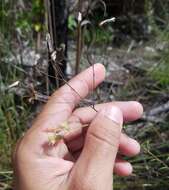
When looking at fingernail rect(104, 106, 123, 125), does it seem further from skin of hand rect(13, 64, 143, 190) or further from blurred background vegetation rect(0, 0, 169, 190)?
blurred background vegetation rect(0, 0, 169, 190)

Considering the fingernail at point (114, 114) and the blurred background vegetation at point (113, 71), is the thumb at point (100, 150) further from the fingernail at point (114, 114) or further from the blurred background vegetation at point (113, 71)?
the blurred background vegetation at point (113, 71)

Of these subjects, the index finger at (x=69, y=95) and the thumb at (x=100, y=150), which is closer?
the thumb at (x=100, y=150)

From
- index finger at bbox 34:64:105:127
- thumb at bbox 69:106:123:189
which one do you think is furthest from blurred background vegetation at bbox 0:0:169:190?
thumb at bbox 69:106:123:189

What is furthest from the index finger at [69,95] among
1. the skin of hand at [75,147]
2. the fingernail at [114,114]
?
the fingernail at [114,114]

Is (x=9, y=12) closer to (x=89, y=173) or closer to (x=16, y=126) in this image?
(x=16, y=126)

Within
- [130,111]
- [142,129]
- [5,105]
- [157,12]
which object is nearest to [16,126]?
[5,105]

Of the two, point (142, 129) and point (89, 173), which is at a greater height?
point (89, 173)

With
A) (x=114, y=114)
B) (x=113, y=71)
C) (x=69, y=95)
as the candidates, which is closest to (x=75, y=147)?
(x=69, y=95)
